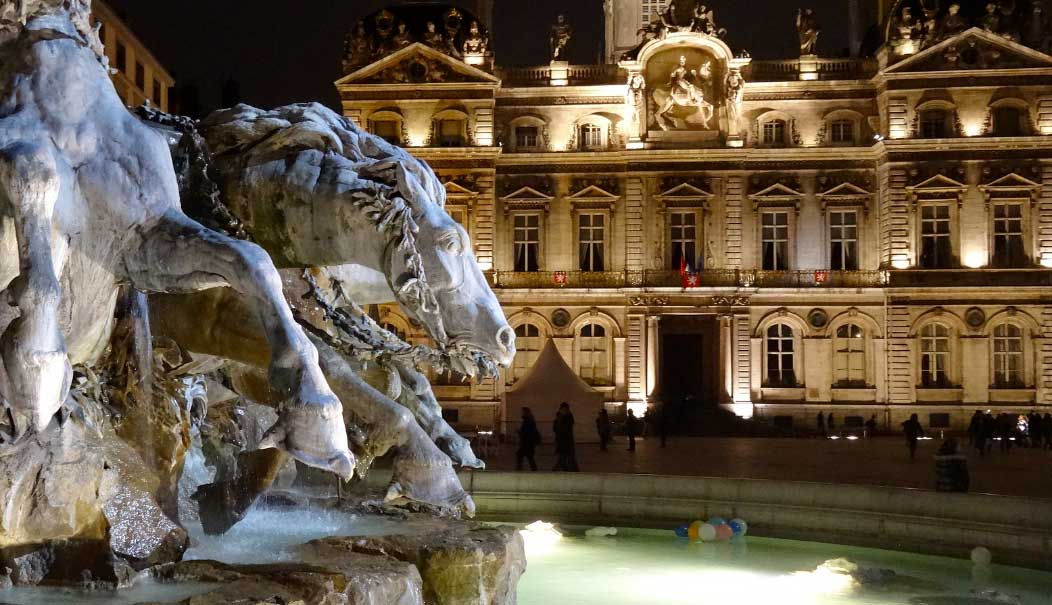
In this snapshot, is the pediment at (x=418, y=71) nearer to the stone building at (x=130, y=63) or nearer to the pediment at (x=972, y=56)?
the stone building at (x=130, y=63)

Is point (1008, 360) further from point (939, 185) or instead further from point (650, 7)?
point (650, 7)

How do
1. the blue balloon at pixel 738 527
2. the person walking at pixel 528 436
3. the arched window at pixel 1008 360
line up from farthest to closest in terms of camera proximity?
the arched window at pixel 1008 360
the person walking at pixel 528 436
the blue balloon at pixel 738 527

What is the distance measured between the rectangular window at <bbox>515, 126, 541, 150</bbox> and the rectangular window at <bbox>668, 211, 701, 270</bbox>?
5.08 m

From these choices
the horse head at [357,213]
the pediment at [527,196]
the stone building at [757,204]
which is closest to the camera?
the horse head at [357,213]

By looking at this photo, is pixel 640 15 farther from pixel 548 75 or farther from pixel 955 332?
pixel 955 332

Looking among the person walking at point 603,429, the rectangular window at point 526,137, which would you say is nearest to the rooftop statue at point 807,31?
the rectangular window at point 526,137

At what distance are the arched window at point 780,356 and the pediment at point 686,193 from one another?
185 inches

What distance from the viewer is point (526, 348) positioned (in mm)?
35531

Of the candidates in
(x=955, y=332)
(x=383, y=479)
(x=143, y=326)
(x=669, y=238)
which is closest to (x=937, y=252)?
(x=955, y=332)

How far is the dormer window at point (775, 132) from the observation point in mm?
36469

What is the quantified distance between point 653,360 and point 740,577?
85.5 feet

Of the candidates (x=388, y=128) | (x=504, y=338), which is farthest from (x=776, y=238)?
(x=504, y=338)

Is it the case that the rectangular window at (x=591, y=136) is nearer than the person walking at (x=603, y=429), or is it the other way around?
the person walking at (x=603, y=429)

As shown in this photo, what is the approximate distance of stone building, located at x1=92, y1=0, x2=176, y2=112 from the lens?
4047 centimetres
